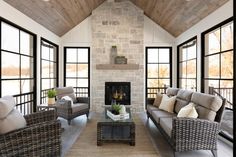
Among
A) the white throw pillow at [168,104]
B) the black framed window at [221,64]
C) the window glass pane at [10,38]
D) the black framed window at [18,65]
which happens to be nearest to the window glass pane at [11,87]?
the black framed window at [18,65]

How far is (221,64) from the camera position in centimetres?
442

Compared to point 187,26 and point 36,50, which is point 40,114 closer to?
point 36,50

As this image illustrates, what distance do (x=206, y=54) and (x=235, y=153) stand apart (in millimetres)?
3645

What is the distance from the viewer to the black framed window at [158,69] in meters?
7.58

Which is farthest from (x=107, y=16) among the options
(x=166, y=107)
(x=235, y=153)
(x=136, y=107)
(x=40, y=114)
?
(x=235, y=153)

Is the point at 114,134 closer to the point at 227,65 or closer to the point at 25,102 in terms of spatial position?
the point at 25,102

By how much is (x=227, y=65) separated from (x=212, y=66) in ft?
2.22

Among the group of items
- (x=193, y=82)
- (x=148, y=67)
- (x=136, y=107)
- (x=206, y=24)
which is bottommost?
(x=136, y=107)

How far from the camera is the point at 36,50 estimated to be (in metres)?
5.44

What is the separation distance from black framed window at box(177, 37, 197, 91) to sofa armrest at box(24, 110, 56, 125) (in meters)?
3.94

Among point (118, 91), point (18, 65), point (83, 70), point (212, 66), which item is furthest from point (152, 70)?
point (18, 65)

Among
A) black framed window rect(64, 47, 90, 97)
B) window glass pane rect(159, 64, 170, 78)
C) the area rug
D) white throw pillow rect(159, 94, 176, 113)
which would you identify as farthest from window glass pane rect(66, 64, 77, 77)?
white throw pillow rect(159, 94, 176, 113)

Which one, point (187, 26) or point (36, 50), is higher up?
point (187, 26)

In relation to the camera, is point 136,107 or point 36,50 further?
point 136,107
